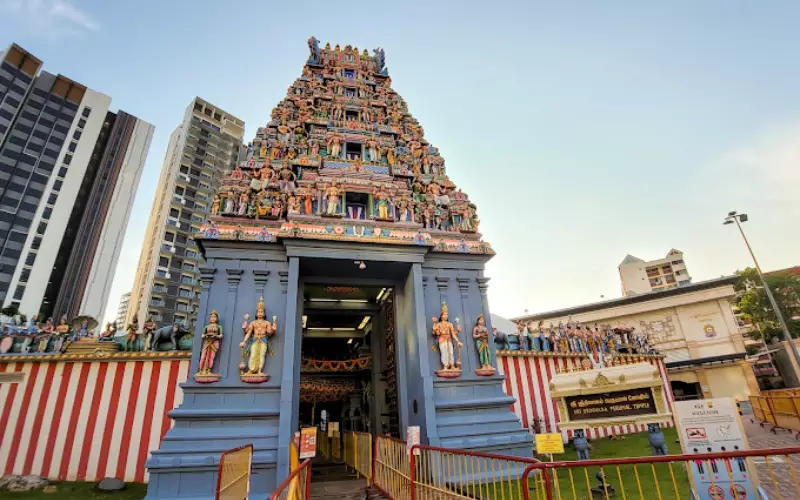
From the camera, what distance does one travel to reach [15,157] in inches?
1832

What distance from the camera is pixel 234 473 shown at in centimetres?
590

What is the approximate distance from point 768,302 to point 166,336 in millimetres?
42246

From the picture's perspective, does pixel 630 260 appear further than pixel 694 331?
Yes

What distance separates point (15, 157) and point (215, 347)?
58.4m

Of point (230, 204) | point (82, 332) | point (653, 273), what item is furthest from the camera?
→ point (653, 273)

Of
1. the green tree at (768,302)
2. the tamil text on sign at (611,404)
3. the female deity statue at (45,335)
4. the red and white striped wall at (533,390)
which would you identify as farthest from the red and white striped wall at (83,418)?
the green tree at (768,302)

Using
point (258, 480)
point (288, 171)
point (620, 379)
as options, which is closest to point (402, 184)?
point (288, 171)

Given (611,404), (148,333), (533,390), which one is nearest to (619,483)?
(611,404)

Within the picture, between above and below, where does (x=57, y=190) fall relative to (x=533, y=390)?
above

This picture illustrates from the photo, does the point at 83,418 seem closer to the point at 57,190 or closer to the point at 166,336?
the point at 166,336

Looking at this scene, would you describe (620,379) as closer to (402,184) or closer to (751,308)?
(402,184)

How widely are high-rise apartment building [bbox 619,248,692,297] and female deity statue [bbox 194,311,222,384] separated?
63500 mm

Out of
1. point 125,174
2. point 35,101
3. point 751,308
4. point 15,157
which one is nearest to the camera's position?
point 751,308

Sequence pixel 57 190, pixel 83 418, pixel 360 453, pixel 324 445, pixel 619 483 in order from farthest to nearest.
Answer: pixel 57 190, pixel 324 445, pixel 360 453, pixel 83 418, pixel 619 483
